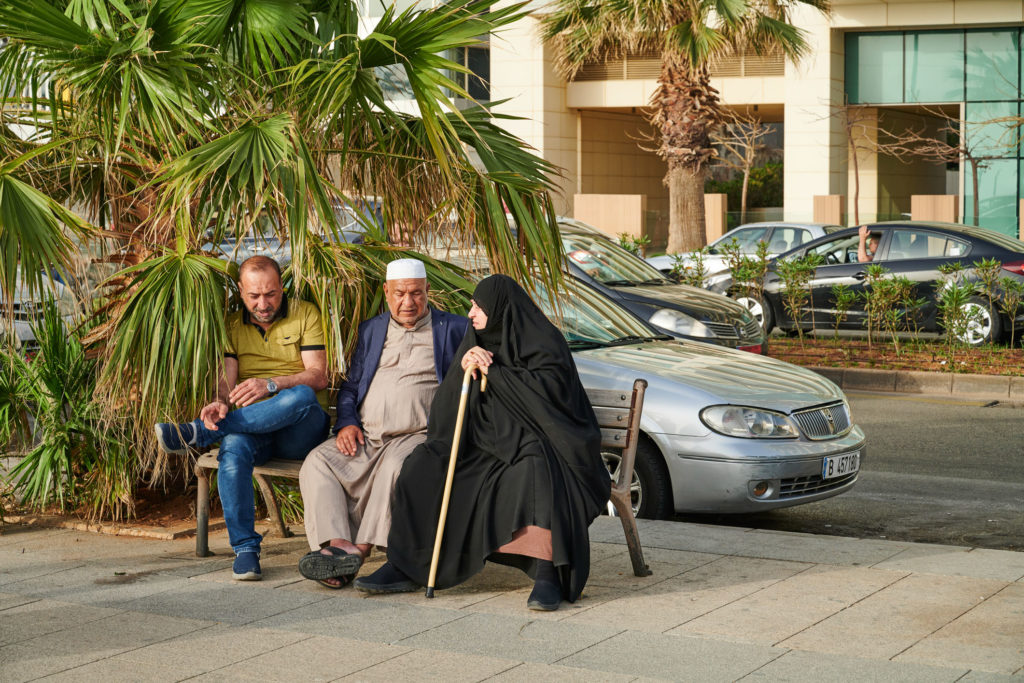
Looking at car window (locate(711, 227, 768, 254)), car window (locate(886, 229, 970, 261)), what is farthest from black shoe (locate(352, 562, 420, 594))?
car window (locate(711, 227, 768, 254))

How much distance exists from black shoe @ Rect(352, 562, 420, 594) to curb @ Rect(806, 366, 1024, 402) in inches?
346

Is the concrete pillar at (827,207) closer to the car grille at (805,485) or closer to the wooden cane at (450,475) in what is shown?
the car grille at (805,485)

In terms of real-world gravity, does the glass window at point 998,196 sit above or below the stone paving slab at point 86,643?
above

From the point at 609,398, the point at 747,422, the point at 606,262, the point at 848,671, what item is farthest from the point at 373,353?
the point at 606,262

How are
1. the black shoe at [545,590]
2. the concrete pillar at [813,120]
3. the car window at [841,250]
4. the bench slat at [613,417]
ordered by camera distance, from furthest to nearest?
the concrete pillar at [813,120] < the car window at [841,250] < the bench slat at [613,417] < the black shoe at [545,590]

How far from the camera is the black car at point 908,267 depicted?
618 inches

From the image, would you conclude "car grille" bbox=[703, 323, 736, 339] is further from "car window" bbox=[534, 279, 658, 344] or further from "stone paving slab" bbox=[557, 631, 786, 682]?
"stone paving slab" bbox=[557, 631, 786, 682]

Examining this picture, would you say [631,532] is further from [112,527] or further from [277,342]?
[112,527]

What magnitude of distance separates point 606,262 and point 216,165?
7037mm

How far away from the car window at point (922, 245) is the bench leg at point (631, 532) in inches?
445

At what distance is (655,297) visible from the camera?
1238cm

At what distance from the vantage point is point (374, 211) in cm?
741

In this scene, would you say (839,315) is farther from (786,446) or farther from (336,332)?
(336,332)

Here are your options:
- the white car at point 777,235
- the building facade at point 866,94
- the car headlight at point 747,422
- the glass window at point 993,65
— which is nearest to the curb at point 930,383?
the white car at point 777,235
